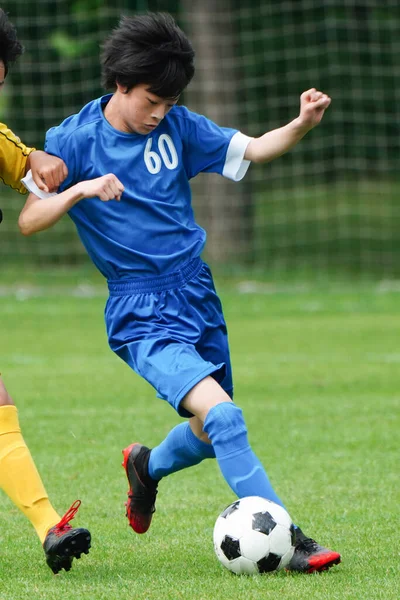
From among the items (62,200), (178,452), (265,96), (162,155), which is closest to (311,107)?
(162,155)

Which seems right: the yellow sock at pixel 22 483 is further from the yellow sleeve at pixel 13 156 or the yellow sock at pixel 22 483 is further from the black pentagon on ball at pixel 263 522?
the yellow sleeve at pixel 13 156

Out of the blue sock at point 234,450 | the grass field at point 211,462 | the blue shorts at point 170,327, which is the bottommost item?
the grass field at point 211,462

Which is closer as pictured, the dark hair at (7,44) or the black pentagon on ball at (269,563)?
the black pentagon on ball at (269,563)

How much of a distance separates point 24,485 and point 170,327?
0.72 metres

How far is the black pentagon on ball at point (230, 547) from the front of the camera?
3.74m

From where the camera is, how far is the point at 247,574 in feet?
12.4

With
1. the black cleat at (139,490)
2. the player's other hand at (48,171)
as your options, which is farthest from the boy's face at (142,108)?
the black cleat at (139,490)

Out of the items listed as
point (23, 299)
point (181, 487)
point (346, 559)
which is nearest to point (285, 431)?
point (181, 487)

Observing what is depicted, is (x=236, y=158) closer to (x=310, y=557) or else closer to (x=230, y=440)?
(x=230, y=440)

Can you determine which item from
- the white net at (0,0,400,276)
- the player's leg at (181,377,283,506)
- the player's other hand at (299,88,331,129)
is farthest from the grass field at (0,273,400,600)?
the white net at (0,0,400,276)

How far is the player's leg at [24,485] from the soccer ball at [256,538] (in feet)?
1.64

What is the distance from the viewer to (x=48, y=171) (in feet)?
13.3

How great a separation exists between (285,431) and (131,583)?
301 centimetres

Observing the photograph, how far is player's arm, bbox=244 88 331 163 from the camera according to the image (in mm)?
4117
